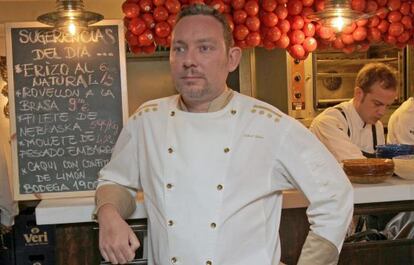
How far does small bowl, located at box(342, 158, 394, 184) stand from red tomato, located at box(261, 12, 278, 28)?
4.04ft

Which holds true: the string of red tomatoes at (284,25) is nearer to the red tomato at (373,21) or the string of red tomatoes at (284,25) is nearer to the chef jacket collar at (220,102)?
the red tomato at (373,21)

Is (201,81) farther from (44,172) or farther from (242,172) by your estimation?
(44,172)

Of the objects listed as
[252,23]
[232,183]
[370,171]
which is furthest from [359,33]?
[232,183]

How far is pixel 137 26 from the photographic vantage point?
309 centimetres

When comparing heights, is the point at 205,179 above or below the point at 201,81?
below

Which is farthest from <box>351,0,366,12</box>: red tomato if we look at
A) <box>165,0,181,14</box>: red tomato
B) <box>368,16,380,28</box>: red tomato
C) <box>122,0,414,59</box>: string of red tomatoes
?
<box>165,0,181,14</box>: red tomato

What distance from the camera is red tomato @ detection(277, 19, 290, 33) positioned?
3.28m

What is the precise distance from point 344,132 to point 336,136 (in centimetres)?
10

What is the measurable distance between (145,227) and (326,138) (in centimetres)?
166

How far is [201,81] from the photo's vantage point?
1.58 metres

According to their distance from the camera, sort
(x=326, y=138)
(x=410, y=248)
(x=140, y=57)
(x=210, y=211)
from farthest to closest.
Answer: (x=140, y=57) < (x=326, y=138) < (x=410, y=248) < (x=210, y=211)

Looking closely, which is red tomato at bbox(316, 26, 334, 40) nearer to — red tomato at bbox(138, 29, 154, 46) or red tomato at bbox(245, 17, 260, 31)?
red tomato at bbox(245, 17, 260, 31)

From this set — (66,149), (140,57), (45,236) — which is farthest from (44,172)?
(140,57)

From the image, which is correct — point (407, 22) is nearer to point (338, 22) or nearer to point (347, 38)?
point (347, 38)
